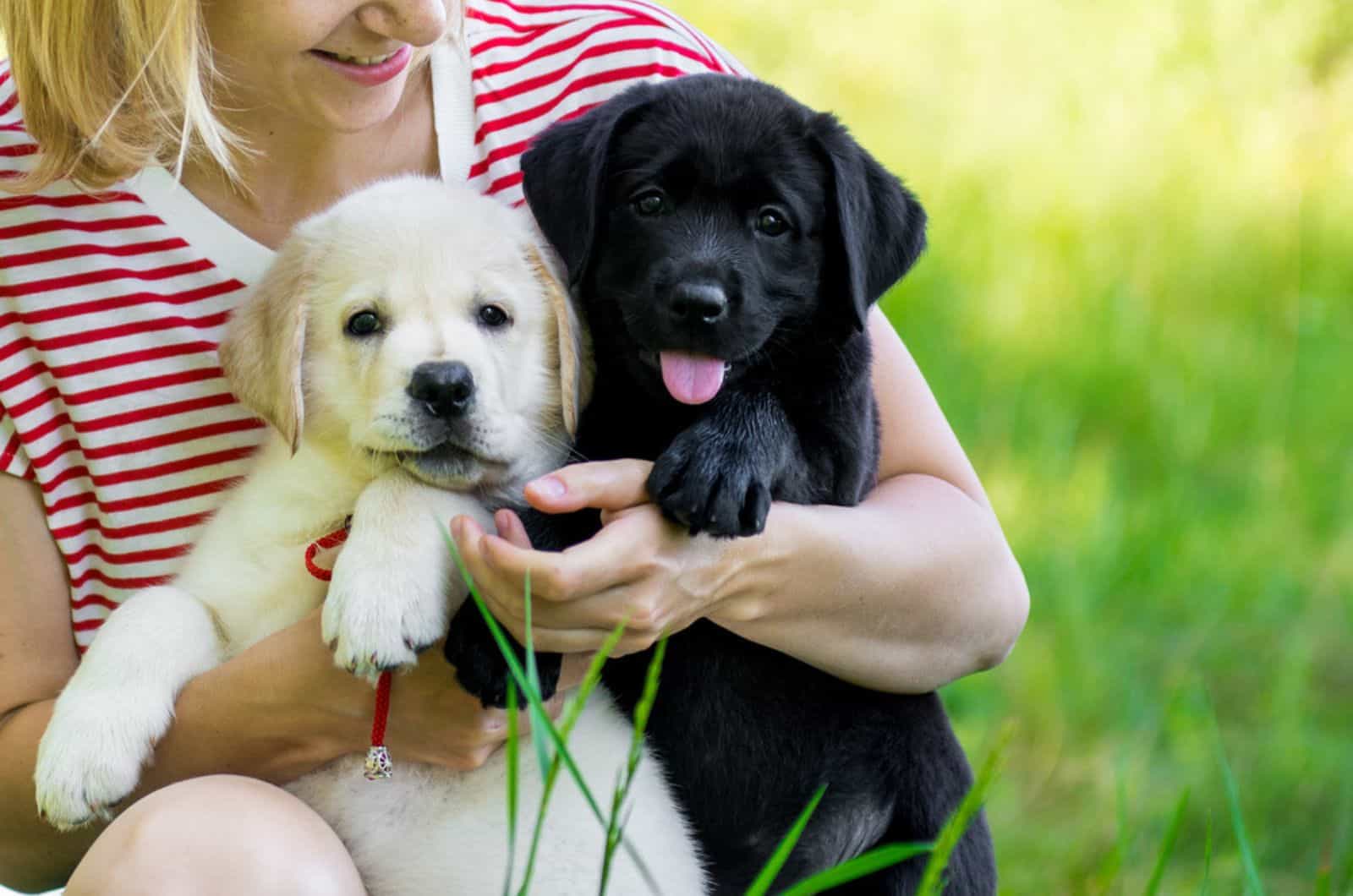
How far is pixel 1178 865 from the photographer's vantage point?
350 cm

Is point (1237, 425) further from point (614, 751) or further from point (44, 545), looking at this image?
point (44, 545)

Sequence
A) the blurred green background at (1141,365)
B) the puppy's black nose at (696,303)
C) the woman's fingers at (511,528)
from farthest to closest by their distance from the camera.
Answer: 1. the blurred green background at (1141,365)
2. the puppy's black nose at (696,303)
3. the woman's fingers at (511,528)

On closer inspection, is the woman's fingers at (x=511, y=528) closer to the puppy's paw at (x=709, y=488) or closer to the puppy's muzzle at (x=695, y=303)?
the puppy's paw at (x=709, y=488)

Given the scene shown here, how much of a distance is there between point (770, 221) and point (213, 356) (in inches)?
33.4

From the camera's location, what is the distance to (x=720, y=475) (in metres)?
1.92

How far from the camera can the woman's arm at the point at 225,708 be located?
204 centimetres

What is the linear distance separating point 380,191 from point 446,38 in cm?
47

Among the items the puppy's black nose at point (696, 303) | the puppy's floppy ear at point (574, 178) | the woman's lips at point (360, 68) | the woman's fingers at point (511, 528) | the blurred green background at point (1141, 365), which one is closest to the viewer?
the woman's fingers at point (511, 528)

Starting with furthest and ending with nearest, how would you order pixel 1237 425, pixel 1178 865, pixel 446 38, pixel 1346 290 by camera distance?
pixel 1346 290
pixel 1237 425
pixel 1178 865
pixel 446 38

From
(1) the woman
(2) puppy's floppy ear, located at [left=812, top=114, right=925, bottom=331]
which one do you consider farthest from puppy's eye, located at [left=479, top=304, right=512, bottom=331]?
(2) puppy's floppy ear, located at [left=812, top=114, right=925, bottom=331]

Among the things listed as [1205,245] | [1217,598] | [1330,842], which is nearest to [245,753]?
[1330,842]

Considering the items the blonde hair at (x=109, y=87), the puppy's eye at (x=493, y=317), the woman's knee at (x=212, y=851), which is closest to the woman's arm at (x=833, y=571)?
the puppy's eye at (x=493, y=317)

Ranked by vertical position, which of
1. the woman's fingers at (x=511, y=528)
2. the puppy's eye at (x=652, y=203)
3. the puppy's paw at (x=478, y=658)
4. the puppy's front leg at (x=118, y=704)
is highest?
the puppy's eye at (x=652, y=203)

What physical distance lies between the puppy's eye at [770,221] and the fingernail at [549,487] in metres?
0.52
